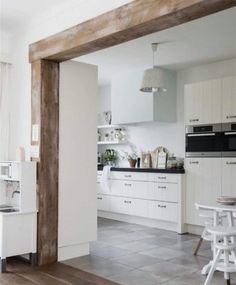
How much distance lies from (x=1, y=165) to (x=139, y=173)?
2.52 m

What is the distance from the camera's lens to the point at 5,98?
455 cm

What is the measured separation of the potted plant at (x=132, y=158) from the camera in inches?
268

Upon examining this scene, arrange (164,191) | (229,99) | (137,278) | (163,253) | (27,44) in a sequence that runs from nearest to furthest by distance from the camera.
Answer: (137,278) → (27,44) → (163,253) → (229,99) → (164,191)

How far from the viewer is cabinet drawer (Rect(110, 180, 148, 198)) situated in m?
6.05

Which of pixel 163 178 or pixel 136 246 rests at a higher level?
pixel 163 178

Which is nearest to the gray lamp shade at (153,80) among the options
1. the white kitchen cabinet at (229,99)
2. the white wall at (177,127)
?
the white kitchen cabinet at (229,99)

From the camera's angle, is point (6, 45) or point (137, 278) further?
point (6, 45)

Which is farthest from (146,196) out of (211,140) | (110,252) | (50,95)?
(50,95)

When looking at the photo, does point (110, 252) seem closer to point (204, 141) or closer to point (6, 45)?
point (204, 141)

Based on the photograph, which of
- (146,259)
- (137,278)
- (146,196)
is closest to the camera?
(137,278)

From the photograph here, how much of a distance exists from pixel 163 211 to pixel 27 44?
3105mm

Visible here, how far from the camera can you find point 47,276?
3598mm

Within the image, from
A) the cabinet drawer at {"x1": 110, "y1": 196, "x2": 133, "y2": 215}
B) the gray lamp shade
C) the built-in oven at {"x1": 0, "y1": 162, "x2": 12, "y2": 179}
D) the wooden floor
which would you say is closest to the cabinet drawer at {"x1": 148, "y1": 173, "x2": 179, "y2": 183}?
the cabinet drawer at {"x1": 110, "y1": 196, "x2": 133, "y2": 215}

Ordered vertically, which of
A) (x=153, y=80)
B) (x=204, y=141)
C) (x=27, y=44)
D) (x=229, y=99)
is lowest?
(x=204, y=141)
